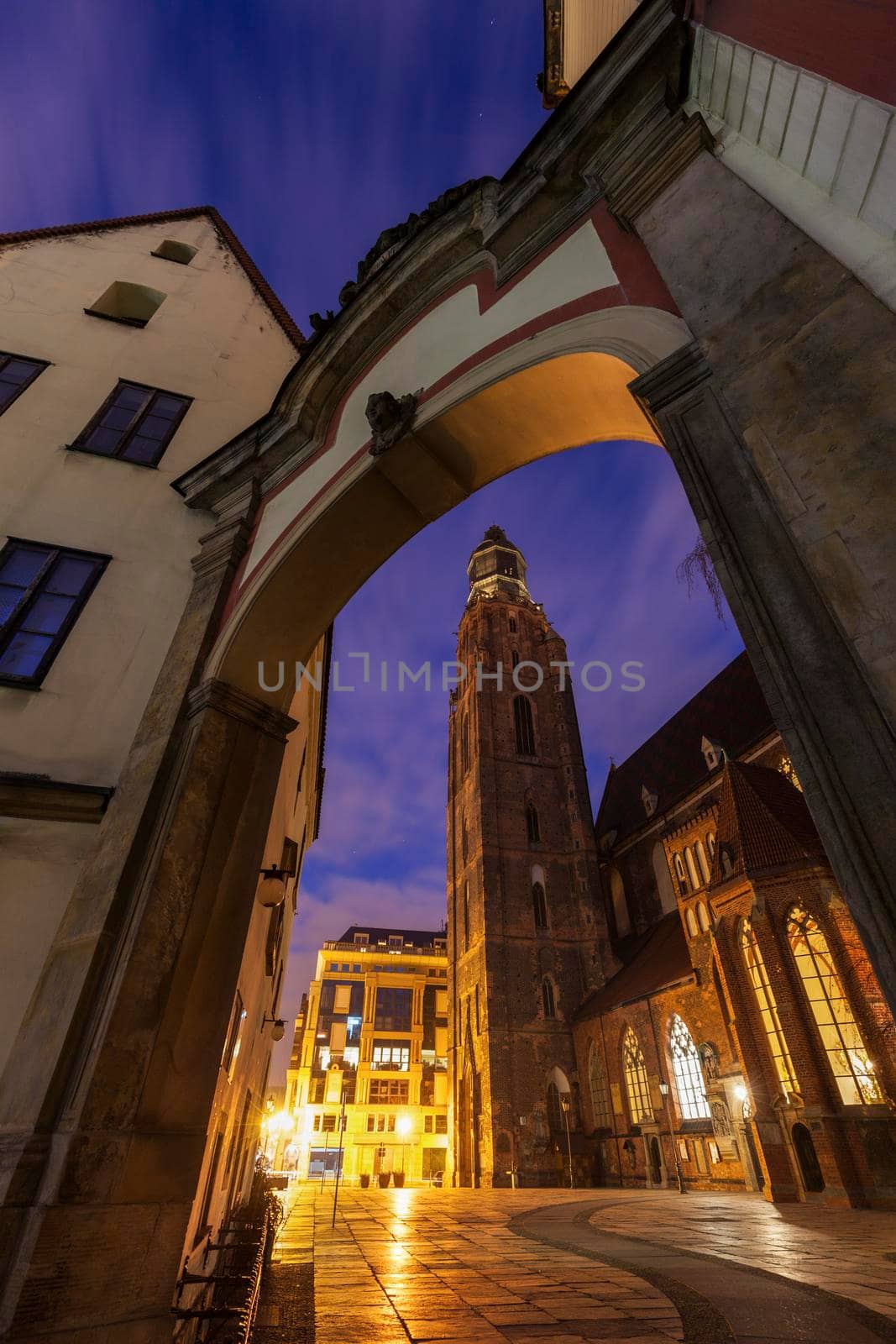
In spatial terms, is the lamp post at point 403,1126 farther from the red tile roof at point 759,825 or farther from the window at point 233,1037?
the window at point 233,1037

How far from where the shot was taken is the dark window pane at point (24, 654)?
5848mm

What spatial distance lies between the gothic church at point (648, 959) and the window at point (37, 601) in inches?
640

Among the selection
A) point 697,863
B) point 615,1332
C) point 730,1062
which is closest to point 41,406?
point 615,1332

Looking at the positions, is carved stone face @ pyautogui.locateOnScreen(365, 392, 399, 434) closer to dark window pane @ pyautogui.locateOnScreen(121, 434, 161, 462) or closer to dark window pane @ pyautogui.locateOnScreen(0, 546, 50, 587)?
dark window pane @ pyautogui.locateOnScreen(0, 546, 50, 587)

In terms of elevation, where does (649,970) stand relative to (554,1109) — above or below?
above

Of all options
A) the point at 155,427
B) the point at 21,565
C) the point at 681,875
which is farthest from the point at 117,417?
the point at 681,875

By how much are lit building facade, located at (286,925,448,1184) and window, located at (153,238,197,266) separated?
51.6 m

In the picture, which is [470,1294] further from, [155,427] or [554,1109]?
[554,1109]

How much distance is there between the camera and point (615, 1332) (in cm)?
400

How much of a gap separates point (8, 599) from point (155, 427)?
11.1 ft

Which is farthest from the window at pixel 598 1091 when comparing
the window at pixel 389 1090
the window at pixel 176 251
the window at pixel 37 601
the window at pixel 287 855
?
the window at pixel 389 1090

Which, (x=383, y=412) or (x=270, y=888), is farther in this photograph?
(x=270, y=888)

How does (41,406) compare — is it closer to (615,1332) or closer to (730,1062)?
(615,1332)

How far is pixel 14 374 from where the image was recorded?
859 cm
